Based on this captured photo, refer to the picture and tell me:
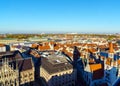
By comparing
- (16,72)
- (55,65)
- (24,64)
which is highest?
(24,64)

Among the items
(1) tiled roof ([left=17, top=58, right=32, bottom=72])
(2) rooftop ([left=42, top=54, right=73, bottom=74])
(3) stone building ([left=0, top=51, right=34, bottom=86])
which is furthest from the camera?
(2) rooftop ([left=42, top=54, right=73, bottom=74])

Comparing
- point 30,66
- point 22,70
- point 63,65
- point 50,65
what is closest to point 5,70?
point 22,70

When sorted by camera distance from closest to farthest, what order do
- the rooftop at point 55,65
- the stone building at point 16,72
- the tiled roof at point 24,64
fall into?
the stone building at point 16,72
the tiled roof at point 24,64
the rooftop at point 55,65

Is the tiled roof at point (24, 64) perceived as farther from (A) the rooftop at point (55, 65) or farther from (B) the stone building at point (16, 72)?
(A) the rooftop at point (55, 65)

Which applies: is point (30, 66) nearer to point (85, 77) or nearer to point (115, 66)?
point (85, 77)

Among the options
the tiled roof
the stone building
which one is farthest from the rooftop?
the stone building

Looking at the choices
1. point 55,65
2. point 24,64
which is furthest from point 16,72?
point 55,65

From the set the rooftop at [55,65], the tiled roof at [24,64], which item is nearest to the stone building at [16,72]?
the tiled roof at [24,64]

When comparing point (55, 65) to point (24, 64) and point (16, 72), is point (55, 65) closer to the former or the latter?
point (24, 64)

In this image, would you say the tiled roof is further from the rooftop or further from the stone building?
the rooftop

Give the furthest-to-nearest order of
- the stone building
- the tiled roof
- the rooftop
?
1. the rooftop
2. the tiled roof
3. the stone building

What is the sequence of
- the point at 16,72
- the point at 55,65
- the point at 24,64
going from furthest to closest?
the point at 55,65 < the point at 24,64 < the point at 16,72
